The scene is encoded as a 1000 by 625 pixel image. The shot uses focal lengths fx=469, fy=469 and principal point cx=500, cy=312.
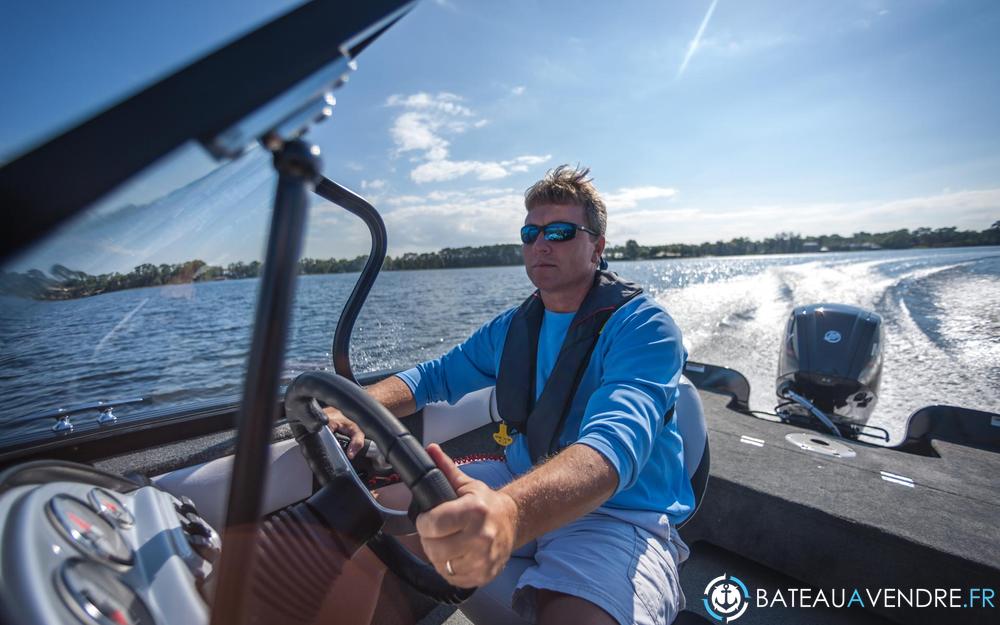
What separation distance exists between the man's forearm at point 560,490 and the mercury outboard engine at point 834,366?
3.17 meters

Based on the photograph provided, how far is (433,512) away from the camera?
64 centimetres

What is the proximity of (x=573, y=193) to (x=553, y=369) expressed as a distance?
68cm

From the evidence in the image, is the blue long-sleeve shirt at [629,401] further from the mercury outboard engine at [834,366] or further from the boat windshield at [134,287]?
the mercury outboard engine at [834,366]

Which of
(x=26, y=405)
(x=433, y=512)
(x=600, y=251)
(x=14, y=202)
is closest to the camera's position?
(x=14, y=202)

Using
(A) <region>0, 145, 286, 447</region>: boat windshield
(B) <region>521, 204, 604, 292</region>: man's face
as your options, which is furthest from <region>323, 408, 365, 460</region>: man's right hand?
(B) <region>521, 204, 604, 292</region>: man's face

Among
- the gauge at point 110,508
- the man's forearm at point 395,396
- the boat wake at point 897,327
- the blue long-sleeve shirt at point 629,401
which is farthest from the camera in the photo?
the boat wake at point 897,327

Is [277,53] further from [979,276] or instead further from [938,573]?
[979,276]

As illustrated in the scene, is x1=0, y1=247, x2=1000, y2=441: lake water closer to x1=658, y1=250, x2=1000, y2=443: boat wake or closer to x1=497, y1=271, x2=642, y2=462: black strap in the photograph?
x1=658, y1=250, x2=1000, y2=443: boat wake

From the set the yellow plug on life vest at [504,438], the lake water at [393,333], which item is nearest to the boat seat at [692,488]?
the yellow plug on life vest at [504,438]

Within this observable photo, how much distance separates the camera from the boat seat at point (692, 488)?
125 centimetres

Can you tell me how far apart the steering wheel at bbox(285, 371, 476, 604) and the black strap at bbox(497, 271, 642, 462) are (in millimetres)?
590

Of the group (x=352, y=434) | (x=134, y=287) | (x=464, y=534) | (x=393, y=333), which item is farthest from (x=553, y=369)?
(x=393, y=333)

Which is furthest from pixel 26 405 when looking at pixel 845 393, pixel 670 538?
pixel 845 393

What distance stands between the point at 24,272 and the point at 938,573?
2398mm
